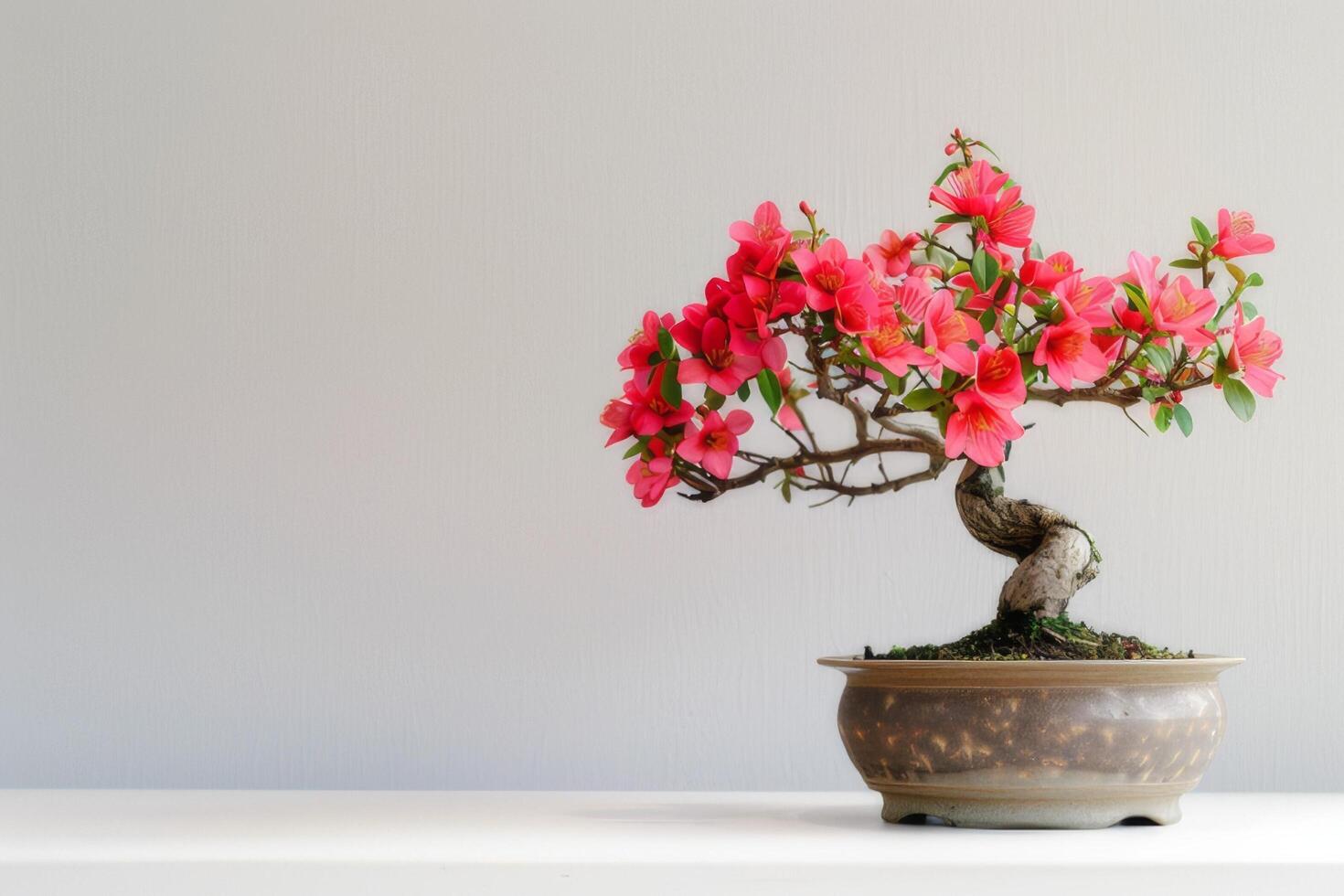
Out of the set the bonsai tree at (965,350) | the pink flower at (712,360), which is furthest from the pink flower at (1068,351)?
the pink flower at (712,360)

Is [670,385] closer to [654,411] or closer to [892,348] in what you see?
[654,411]

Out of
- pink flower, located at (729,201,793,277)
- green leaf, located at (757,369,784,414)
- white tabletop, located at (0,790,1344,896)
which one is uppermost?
pink flower, located at (729,201,793,277)

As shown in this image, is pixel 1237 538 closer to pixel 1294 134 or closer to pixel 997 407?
pixel 1294 134

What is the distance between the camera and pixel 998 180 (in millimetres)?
1031

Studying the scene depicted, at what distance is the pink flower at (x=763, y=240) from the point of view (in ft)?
3.28

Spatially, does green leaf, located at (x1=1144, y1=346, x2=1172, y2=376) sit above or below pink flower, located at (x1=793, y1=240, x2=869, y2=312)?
below

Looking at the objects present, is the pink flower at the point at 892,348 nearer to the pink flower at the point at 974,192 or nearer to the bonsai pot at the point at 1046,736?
the pink flower at the point at 974,192

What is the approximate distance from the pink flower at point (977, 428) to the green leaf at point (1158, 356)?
5.0 inches

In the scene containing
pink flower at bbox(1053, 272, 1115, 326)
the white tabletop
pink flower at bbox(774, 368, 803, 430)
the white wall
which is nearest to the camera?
the white tabletop

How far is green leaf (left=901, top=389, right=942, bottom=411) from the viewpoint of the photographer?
97cm

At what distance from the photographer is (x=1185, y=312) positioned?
3.27 ft

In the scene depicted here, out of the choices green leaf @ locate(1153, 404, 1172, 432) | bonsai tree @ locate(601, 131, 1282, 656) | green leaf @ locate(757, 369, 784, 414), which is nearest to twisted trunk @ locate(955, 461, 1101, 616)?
bonsai tree @ locate(601, 131, 1282, 656)

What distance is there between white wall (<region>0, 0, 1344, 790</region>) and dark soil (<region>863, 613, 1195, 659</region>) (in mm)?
339

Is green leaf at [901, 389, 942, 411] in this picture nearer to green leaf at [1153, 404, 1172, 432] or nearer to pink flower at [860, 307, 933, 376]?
pink flower at [860, 307, 933, 376]
